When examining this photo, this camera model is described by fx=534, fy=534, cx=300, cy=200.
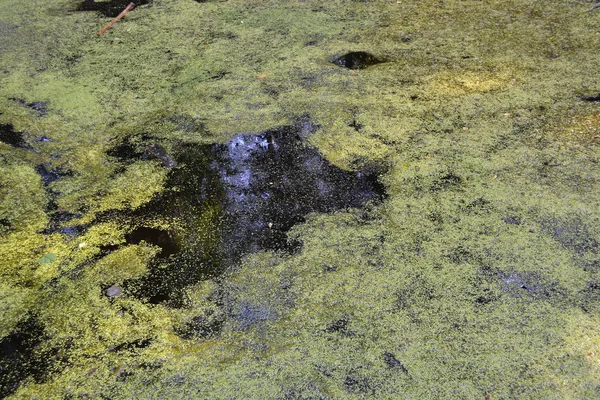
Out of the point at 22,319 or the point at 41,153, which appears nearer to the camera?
the point at 22,319

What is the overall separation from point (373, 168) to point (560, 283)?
727 mm

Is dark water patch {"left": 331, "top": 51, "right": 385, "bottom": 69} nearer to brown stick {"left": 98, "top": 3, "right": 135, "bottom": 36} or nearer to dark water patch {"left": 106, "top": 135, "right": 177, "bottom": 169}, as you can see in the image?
dark water patch {"left": 106, "top": 135, "right": 177, "bottom": 169}

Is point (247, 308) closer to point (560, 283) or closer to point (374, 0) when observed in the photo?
point (560, 283)

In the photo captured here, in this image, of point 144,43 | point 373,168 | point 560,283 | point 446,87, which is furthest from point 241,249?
point 144,43

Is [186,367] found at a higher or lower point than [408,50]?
lower

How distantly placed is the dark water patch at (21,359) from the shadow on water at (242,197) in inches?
11.3

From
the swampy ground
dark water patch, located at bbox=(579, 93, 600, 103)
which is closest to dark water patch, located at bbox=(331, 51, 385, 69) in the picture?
the swampy ground

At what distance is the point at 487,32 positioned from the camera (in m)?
2.74

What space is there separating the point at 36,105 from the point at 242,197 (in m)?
1.21

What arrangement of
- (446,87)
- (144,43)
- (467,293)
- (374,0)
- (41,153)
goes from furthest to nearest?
1. (374,0)
2. (144,43)
3. (446,87)
4. (41,153)
5. (467,293)

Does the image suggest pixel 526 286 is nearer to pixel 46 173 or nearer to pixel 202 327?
pixel 202 327

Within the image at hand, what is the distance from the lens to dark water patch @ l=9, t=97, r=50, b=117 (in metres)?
2.36

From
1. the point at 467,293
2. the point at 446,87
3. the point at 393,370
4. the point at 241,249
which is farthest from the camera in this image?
the point at 446,87

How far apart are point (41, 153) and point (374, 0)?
83.8 inches
